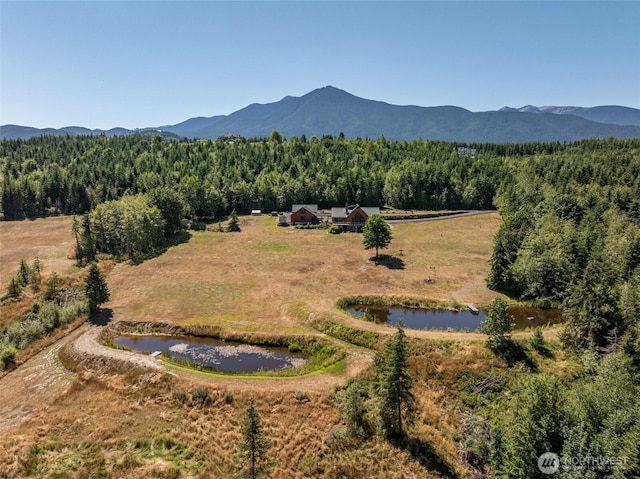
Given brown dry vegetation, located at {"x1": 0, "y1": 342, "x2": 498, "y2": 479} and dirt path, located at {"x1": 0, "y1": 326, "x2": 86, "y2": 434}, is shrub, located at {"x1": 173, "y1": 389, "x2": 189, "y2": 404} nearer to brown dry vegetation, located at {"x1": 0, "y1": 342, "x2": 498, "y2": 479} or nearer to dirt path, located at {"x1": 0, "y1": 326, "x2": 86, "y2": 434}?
brown dry vegetation, located at {"x1": 0, "y1": 342, "x2": 498, "y2": 479}

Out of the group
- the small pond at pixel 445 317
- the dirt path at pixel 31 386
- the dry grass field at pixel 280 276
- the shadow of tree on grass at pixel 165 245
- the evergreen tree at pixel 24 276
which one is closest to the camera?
the dirt path at pixel 31 386

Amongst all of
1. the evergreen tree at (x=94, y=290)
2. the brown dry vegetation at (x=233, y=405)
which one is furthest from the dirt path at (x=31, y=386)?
the evergreen tree at (x=94, y=290)

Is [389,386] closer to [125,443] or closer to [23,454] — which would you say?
[125,443]

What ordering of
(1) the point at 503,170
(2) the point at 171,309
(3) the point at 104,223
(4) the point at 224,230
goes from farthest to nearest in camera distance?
(1) the point at 503,170 < (4) the point at 224,230 < (3) the point at 104,223 < (2) the point at 171,309

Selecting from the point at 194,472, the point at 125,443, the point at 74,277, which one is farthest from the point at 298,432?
the point at 74,277

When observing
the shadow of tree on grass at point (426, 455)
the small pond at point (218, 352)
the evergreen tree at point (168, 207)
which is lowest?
the small pond at point (218, 352)

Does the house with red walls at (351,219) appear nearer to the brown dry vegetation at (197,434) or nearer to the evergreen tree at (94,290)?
the evergreen tree at (94,290)

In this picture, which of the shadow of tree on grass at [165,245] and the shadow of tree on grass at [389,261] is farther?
the shadow of tree on grass at [165,245]
